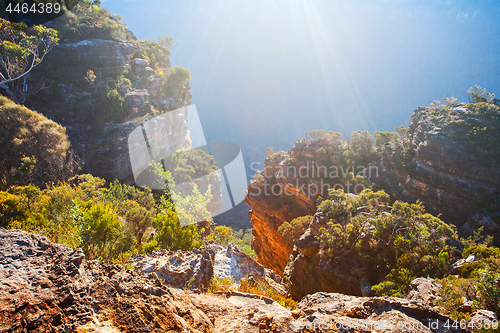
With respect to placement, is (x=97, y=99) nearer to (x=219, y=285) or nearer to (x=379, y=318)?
(x=219, y=285)

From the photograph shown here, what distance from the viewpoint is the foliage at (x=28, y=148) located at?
16.0 metres

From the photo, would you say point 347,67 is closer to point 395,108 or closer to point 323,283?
point 395,108

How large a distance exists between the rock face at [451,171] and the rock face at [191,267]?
23.4 metres

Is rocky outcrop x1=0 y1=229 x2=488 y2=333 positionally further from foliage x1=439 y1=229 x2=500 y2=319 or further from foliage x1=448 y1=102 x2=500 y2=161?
foliage x1=448 y1=102 x2=500 y2=161

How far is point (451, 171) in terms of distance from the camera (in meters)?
22.7

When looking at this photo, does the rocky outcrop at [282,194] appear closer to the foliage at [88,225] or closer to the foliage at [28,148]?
the foliage at [88,225]

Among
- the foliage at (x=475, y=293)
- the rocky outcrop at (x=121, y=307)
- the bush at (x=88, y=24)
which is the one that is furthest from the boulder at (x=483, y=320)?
the bush at (x=88, y=24)

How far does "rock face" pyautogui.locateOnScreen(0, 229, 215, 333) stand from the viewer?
7.38 feet

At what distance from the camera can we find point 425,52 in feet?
472

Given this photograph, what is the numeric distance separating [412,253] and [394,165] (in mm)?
19036

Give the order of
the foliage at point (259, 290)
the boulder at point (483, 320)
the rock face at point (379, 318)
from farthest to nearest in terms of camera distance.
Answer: the foliage at point (259, 290) < the boulder at point (483, 320) < the rock face at point (379, 318)

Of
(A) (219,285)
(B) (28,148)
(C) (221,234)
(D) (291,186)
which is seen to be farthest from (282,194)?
(B) (28,148)

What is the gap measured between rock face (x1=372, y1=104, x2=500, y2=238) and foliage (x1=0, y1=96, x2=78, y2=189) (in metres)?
32.6

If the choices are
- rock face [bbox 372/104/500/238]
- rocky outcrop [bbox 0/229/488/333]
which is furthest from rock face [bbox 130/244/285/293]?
rock face [bbox 372/104/500/238]
